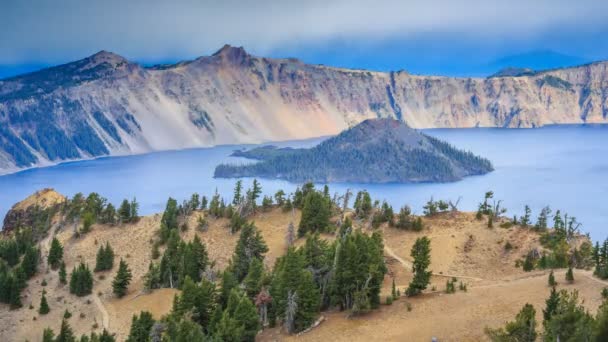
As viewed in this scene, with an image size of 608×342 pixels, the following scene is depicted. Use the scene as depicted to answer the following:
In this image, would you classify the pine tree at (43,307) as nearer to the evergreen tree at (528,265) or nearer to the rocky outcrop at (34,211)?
the rocky outcrop at (34,211)

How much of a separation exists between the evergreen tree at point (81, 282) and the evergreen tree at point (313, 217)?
107ft

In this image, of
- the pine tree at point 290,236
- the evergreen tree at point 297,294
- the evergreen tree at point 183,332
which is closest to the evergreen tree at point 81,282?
the pine tree at point 290,236

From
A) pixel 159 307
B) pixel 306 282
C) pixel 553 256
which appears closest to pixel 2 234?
pixel 159 307

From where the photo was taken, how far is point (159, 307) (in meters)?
75.6

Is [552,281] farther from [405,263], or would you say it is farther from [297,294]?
[405,263]

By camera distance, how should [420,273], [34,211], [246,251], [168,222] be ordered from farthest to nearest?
1. [34,211]
2. [168,222]
3. [246,251]
4. [420,273]

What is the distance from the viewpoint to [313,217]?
93.4m

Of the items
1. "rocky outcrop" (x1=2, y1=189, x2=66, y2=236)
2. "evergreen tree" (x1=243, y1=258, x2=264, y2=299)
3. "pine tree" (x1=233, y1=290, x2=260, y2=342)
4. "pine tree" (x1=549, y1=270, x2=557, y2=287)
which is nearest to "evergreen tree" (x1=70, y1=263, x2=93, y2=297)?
"evergreen tree" (x1=243, y1=258, x2=264, y2=299)

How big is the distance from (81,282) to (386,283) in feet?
147

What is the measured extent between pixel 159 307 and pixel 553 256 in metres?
48.8

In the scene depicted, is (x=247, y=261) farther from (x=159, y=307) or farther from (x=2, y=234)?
(x=2, y=234)

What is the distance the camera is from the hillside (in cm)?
5069

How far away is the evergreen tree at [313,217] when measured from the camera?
9331cm

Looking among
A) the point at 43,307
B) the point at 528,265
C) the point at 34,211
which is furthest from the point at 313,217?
the point at 34,211
